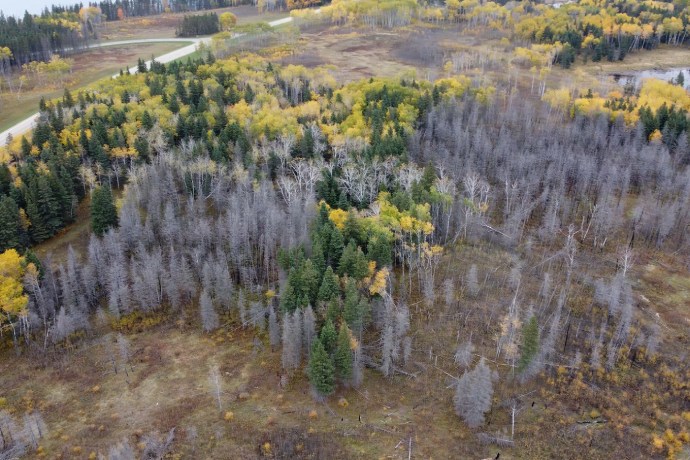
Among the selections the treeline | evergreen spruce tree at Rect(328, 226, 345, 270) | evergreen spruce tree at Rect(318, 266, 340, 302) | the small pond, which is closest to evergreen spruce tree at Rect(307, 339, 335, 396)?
evergreen spruce tree at Rect(318, 266, 340, 302)

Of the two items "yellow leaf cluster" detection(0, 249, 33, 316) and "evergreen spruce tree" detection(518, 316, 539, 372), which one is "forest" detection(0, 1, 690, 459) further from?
"yellow leaf cluster" detection(0, 249, 33, 316)

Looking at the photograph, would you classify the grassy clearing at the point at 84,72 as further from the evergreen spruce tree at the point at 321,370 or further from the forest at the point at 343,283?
the evergreen spruce tree at the point at 321,370

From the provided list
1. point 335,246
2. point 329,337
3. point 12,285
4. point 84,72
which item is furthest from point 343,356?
point 84,72

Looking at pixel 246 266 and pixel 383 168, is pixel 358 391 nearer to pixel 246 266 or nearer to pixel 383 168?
pixel 246 266

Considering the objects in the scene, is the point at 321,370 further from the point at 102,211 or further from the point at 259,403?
the point at 102,211

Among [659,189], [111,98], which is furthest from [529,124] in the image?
[111,98]

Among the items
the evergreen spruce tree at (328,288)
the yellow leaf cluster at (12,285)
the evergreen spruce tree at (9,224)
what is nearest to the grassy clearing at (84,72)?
the evergreen spruce tree at (9,224)
